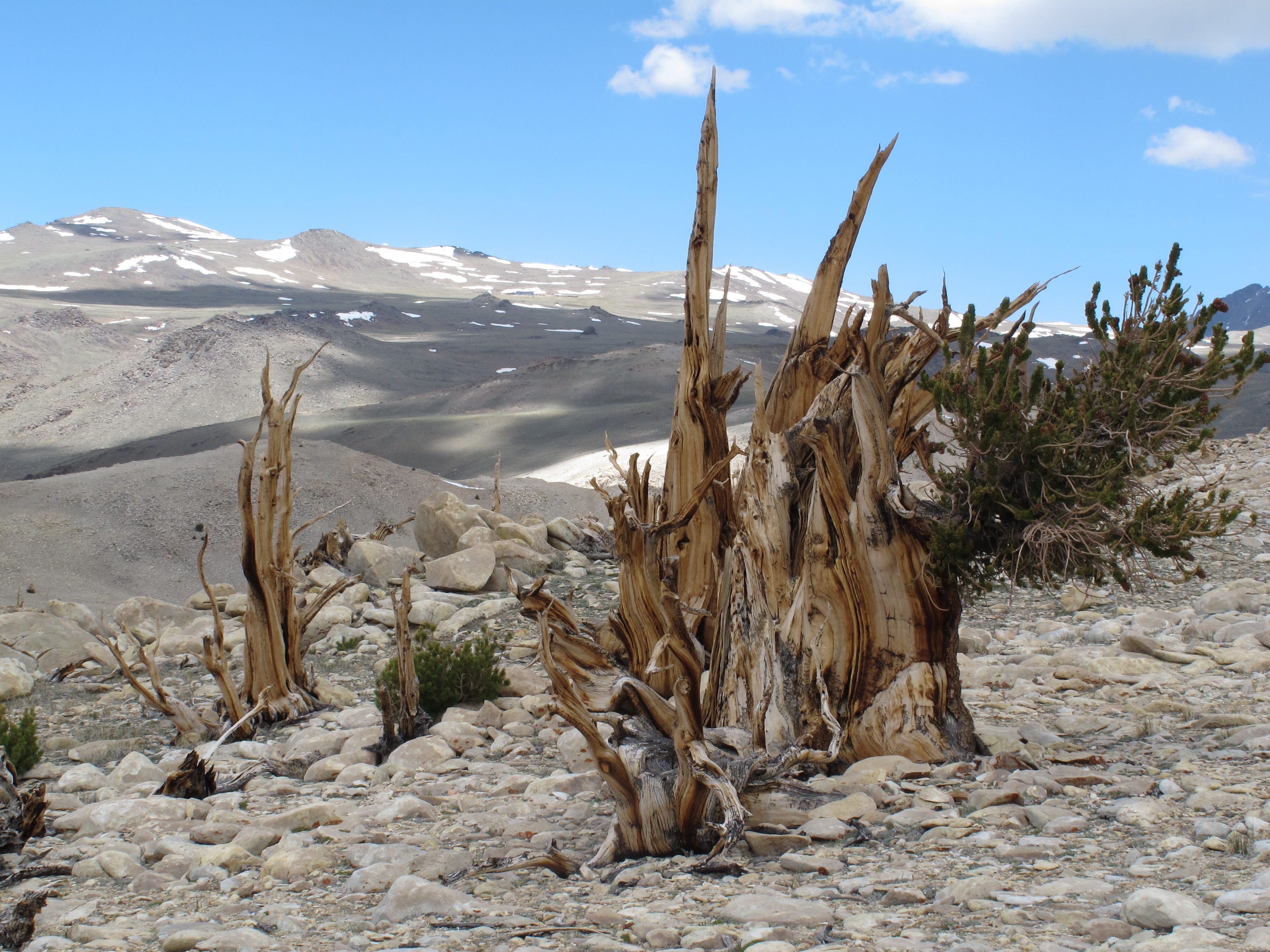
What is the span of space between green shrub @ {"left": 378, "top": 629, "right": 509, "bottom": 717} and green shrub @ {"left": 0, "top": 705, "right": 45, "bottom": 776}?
217 cm

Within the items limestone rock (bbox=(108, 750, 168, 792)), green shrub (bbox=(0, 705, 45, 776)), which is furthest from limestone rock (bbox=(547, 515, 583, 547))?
green shrub (bbox=(0, 705, 45, 776))

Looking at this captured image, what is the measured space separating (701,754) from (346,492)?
16.4 metres

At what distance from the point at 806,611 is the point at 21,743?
4.82 metres

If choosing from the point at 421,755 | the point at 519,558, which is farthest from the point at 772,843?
the point at 519,558

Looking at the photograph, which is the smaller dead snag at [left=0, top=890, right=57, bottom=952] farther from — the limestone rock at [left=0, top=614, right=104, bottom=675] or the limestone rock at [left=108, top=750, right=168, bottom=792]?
the limestone rock at [left=0, top=614, right=104, bottom=675]

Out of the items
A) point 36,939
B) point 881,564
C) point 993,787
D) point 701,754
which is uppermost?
point 881,564

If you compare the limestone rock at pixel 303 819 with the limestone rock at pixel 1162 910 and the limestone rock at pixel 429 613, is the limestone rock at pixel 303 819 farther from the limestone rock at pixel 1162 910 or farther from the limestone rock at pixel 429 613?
the limestone rock at pixel 429 613

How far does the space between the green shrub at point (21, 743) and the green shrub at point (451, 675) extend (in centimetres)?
217

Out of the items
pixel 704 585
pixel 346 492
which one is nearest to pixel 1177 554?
pixel 704 585

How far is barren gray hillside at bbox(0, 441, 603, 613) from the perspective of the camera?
14656 millimetres

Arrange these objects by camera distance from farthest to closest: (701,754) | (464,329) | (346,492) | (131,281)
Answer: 1. (131,281)
2. (464,329)
3. (346,492)
4. (701,754)

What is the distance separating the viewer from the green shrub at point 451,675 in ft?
24.2

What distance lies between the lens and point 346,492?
1892 cm

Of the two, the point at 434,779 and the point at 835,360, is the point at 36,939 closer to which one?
the point at 434,779
